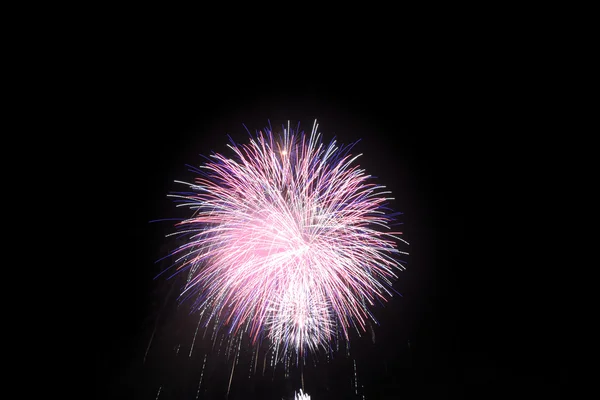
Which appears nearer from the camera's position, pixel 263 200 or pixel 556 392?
pixel 263 200

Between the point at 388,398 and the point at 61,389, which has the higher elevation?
the point at 388,398

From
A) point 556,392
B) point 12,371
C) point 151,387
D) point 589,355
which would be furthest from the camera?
point 151,387

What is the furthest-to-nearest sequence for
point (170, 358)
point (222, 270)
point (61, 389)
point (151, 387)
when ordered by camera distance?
1. point (170, 358)
2. point (151, 387)
3. point (222, 270)
4. point (61, 389)

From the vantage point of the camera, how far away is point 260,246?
758 centimetres

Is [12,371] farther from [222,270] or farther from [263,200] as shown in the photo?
[263,200]

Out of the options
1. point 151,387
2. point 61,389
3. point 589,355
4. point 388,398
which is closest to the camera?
point 61,389

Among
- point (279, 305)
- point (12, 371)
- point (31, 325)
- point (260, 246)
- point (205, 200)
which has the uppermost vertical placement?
Answer: point (205, 200)

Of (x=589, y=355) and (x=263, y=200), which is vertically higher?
(x=263, y=200)

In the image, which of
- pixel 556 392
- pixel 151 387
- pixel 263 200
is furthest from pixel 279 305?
pixel 556 392

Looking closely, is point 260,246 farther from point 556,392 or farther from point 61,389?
point 556,392

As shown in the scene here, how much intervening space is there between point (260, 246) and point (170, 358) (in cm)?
1150

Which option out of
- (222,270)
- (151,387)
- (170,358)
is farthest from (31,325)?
(170,358)

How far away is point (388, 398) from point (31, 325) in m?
19.8

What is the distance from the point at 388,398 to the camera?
2028cm
